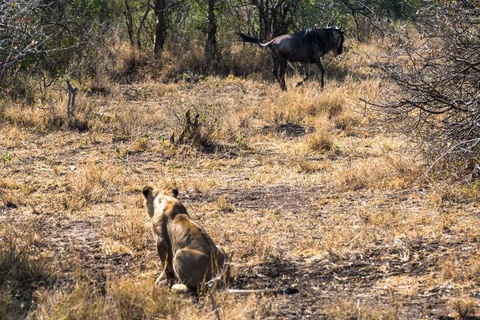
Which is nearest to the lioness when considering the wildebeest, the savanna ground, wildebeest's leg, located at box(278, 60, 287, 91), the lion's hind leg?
the lion's hind leg

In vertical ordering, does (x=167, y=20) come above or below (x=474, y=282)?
above

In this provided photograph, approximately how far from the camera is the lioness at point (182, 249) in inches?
234

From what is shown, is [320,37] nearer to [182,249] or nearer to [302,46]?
[302,46]

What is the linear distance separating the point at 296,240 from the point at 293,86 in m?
8.56

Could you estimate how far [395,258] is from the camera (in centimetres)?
684

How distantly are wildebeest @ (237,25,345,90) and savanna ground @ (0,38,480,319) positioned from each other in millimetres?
1616

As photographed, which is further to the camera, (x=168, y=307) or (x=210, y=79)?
(x=210, y=79)

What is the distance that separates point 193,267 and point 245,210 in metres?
2.61

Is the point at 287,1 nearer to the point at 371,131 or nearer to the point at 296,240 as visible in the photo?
the point at 371,131

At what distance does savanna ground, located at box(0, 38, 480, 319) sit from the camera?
5801mm

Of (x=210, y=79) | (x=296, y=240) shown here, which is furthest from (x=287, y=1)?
(x=296, y=240)

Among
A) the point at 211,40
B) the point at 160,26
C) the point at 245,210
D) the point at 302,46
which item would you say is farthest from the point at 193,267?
the point at 160,26

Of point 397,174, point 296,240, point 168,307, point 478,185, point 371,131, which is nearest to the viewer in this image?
point 168,307

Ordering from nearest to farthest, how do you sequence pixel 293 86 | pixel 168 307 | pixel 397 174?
pixel 168 307 → pixel 397 174 → pixel 293 86
